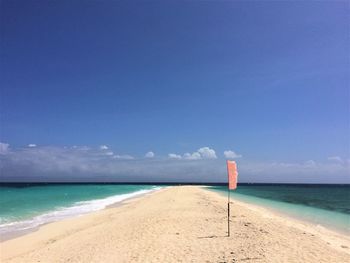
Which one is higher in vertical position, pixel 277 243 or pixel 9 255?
pixel 277 243

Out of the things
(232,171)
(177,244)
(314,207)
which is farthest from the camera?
(314,207)

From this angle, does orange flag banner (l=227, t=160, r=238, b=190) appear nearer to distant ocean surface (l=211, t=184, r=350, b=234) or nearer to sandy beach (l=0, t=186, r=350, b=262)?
sandy beach (l=0, t=186, r=350, b=262)

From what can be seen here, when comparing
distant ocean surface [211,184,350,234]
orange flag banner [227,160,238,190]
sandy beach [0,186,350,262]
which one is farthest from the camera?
distant ocean surface [211,184,350,234]

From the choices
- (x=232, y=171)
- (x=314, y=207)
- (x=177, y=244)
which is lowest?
(x=314, y=207)

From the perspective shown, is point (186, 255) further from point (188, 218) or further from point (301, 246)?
point (188, 218)

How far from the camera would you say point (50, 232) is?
16.2 m

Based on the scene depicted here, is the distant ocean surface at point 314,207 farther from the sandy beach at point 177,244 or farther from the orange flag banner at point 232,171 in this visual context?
the orange flag banner at point 232,171

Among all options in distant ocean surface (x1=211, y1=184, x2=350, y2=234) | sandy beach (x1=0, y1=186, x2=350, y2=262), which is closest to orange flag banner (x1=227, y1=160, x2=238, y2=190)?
sandy beach (x1=0, y1=186, x2=350, y2=262)

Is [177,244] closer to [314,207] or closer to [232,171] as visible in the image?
[232,171]

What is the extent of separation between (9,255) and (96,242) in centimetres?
318

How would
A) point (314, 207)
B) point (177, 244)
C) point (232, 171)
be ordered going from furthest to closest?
point (314, 207) < point (232, 171) < point (177, 244)

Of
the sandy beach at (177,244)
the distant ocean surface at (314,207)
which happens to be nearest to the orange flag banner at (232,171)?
the sandy beach at (177,244)

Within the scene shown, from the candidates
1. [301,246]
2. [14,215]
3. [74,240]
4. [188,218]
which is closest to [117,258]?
[74,240]

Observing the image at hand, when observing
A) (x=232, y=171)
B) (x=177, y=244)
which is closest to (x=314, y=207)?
(x=232, y=171)
